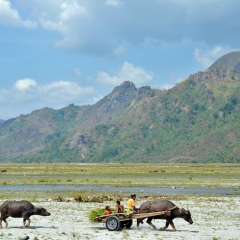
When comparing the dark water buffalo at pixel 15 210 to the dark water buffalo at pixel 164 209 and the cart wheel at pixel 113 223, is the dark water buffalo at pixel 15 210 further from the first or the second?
the dark water buffalo at pixel 164 209

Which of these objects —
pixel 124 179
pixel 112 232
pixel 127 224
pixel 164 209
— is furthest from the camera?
pixel 124 179

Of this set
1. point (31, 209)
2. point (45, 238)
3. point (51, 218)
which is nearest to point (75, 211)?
point (51, 218)

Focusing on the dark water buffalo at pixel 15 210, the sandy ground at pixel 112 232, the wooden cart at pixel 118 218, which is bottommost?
the sandy ground at pixel 112 232

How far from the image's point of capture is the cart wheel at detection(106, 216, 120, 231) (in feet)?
76.6

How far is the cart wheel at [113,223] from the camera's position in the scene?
76.6 feet

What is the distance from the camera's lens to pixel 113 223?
76.9 feet

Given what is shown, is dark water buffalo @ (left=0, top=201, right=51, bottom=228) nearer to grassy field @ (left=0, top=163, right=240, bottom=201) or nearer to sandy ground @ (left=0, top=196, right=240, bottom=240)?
sandy ground @ (left=0, top=196, right=240, bottom=240)

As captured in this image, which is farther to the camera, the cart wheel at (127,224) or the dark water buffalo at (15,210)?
the cart wheel at (127,224)

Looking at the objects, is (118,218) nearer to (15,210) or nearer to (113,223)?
(113,223)

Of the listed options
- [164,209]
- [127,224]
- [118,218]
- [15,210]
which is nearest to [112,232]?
[118,218]

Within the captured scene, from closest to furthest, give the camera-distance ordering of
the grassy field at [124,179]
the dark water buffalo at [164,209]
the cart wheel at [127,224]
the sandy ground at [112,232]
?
the sandy ground at [112,232] → the dark water buffalo at [164,209] → the cart wheel at [127,224] → the grassy field at [124,179]

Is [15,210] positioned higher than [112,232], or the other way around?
[15,210]

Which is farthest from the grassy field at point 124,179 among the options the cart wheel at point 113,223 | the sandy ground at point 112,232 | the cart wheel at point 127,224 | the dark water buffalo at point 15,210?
the cart wheel at point 113,223

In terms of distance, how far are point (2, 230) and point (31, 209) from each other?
1.74 metres
